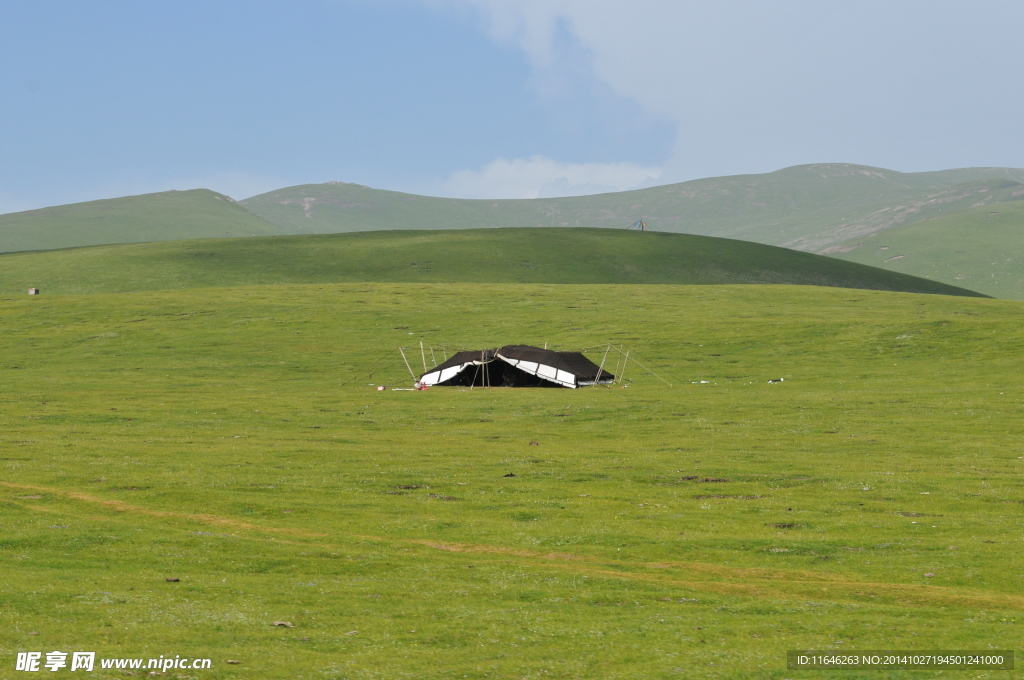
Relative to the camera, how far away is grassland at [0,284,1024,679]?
16.5 metres

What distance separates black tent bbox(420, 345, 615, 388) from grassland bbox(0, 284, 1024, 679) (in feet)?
16.3

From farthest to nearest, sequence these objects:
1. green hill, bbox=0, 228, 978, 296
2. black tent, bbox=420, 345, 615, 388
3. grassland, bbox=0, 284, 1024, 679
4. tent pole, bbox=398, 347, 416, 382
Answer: green hill, bbox=0, 228, 978, 296, tent pole, bbox=398, 347, 416, 382, black tent, bbox=420, 345, 615, 388, grassland, bbox=0, 284, 1024, 679

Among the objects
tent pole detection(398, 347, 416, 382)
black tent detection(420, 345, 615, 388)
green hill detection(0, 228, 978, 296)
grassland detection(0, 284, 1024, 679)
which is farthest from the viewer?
green hill detection(0, 228, 978, 296)

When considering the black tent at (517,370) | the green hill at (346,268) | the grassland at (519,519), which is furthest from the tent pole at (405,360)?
the green hill at (346,268)

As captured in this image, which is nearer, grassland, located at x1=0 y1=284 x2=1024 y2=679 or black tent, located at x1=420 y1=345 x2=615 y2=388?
grassland, located at x1=0 y1=284 x2=1024 y2=679

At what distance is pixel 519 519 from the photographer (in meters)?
29.8

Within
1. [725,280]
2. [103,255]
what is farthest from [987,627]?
[103,255]

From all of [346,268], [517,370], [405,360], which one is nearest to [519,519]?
[517,370]

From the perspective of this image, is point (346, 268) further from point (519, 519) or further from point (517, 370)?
point (519, 519)

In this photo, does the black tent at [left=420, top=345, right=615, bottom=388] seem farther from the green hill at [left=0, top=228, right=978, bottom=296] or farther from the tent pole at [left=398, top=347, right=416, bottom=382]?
the green hill at [left=0, top=228, right=978, bottom=296]

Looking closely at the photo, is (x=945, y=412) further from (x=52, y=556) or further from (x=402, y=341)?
(x=402, y=341)

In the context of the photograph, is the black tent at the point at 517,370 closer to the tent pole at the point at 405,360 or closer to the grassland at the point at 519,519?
the tent pole at the point at 405,360

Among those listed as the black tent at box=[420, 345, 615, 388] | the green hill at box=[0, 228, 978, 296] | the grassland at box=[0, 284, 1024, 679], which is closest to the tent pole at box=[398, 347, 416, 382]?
the black tent at box=[420, 345, 615, 388]

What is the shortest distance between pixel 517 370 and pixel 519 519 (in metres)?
46.8
